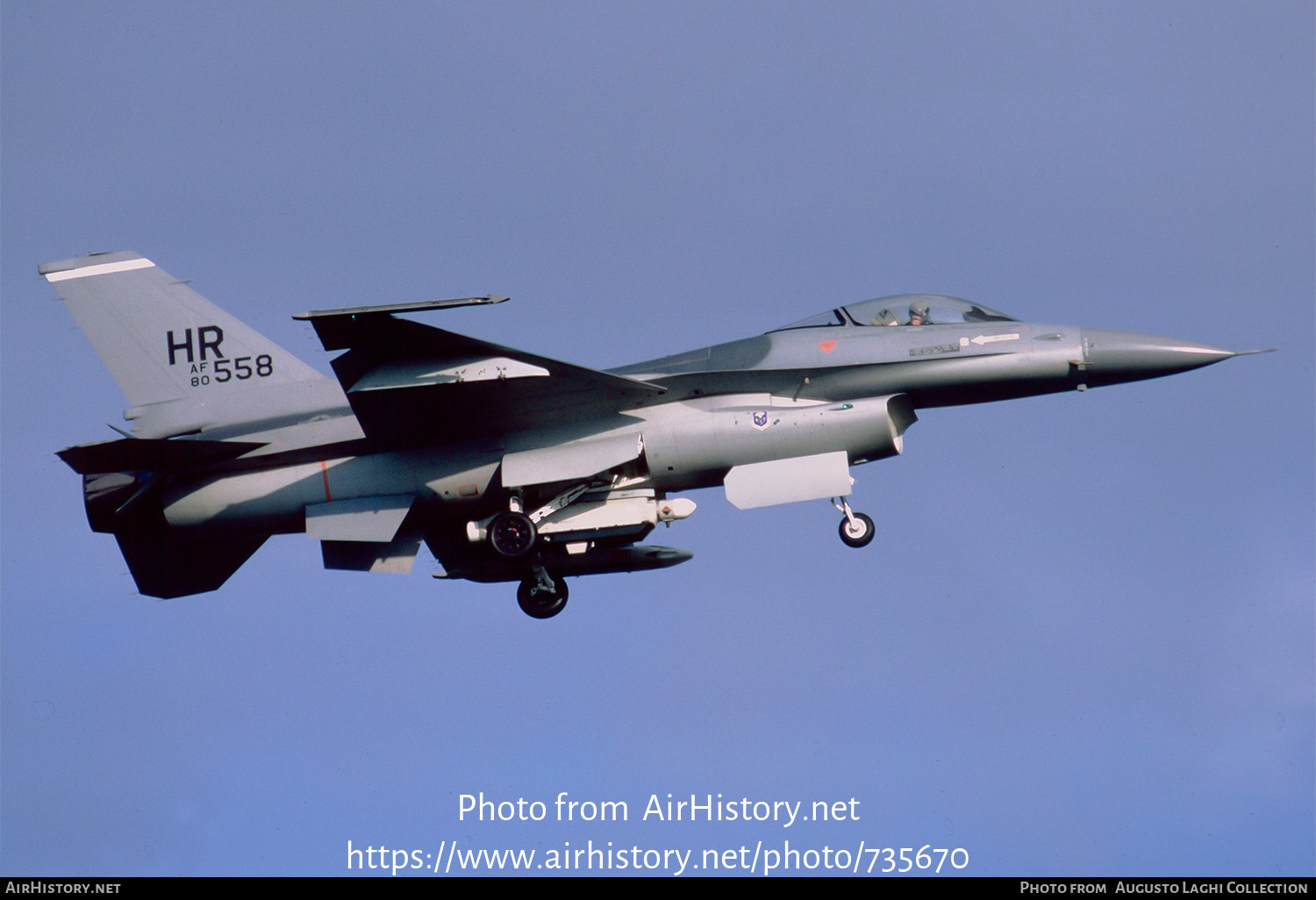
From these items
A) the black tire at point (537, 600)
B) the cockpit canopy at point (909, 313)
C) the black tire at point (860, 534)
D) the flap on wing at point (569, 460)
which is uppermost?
the cockpit canopy at point (909, 313)

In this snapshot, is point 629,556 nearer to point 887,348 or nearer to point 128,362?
point 887,348

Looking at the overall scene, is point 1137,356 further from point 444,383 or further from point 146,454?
point 146,454

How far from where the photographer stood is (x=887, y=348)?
1738 cm

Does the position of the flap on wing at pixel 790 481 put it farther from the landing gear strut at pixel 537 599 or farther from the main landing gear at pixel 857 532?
the landing gear strut at pixel 537 599

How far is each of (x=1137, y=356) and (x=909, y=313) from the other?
2.83 metres

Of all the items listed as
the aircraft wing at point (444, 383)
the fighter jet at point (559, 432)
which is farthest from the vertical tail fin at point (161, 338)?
the aircraft wing at point (444, 383)

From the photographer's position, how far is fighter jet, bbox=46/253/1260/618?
16891mm

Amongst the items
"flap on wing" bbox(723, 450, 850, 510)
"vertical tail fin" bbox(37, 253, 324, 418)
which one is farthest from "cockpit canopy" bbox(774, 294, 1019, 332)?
"vertical tail fin" bbox(37, 253, 324, 418)

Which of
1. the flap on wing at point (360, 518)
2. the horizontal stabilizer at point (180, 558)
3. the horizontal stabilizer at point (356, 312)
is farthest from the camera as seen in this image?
the horizontal stabilizer at point (180, 558)

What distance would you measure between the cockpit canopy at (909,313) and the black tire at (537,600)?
4.82 metres

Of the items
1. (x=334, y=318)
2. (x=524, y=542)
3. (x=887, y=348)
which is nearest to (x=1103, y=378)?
(x=887, y=348)

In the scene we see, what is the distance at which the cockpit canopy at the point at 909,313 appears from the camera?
17.6m

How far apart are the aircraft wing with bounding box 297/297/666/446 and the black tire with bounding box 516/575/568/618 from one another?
2.67 metres

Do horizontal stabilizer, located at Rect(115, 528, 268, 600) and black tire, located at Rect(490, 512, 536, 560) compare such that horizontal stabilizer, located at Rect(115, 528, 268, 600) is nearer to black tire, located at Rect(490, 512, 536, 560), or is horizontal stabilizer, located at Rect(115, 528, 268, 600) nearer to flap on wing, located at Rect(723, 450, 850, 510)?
black tire, located at Rect(490, 512, 536, 560)
